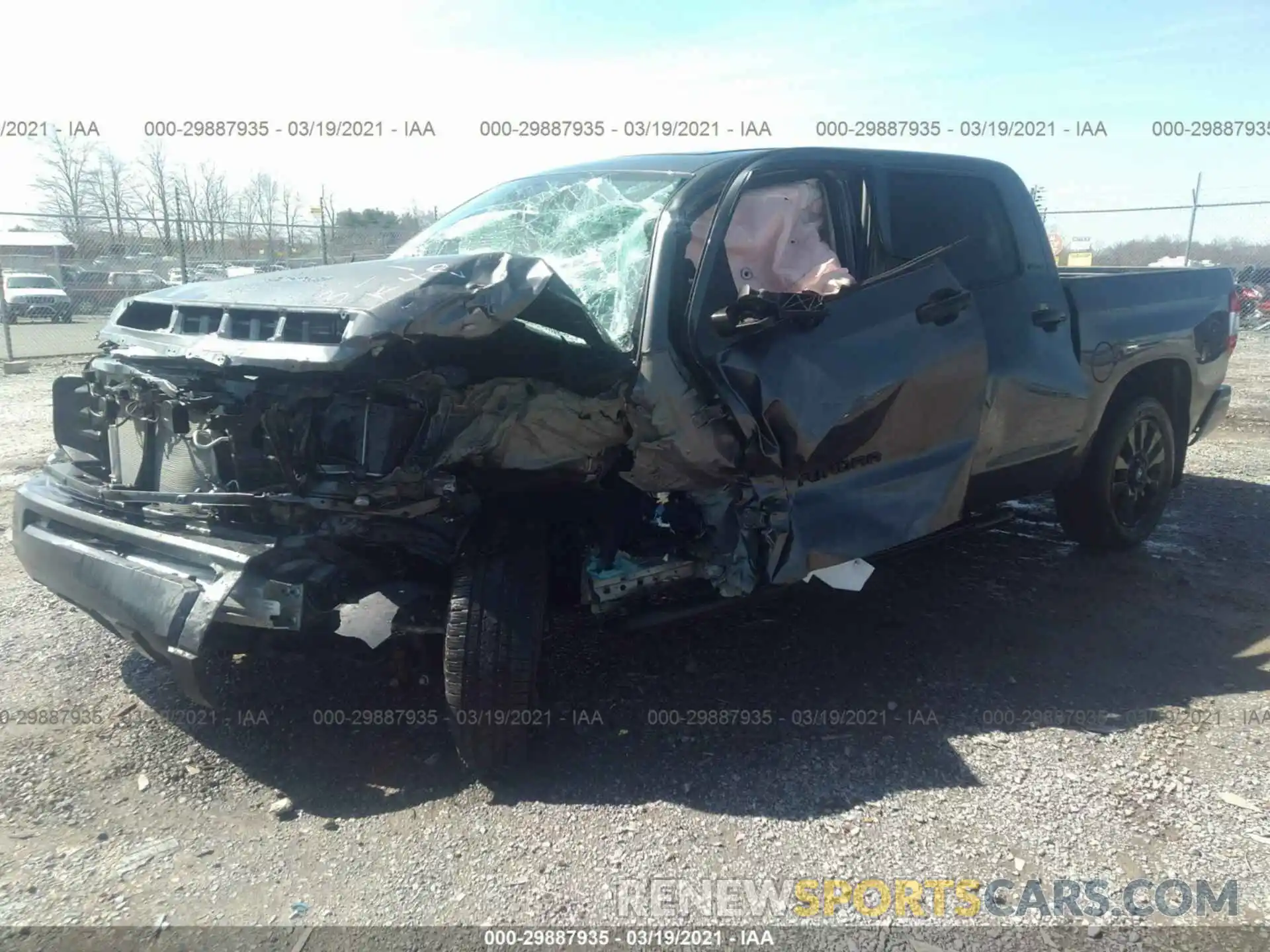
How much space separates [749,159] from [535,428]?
1493 millimetres

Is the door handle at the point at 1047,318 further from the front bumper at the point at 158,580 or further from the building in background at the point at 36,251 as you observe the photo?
the building in background at the point at 36,251

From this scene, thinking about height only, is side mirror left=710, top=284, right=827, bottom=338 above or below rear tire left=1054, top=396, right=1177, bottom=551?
above

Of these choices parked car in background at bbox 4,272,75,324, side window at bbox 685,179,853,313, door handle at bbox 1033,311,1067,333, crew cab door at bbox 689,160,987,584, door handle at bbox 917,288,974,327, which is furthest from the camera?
parked car in background at bbox 4,272,75,324

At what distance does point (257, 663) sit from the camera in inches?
153

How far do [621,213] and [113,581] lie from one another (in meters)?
2.20

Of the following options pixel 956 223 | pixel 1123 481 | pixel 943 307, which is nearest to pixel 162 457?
pixel 943 307

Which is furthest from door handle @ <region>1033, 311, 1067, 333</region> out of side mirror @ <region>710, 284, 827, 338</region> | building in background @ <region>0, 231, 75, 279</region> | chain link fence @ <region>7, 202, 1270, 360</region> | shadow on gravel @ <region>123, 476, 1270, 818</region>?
building in background @ <region>0, 231, 75, 279</region>

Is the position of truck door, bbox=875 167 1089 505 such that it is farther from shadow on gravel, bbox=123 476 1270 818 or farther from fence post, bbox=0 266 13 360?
fence post, bbox=0 266 13 360

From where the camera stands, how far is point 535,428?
2.98m

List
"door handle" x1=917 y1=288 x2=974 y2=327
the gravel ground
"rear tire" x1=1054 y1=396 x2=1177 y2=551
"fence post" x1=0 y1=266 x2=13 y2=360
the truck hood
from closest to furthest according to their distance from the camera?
the gravel ground → the truck hood → "door handle" x1=917 y1=288 x2=974 y2=327 → "rear tire" x1=1054 y1=396 x2=1177 y2=551 → "fence post" x1=0 y1=266 x2=13 y2=360

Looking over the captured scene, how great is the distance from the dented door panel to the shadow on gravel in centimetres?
59

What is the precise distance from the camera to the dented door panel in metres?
3.36

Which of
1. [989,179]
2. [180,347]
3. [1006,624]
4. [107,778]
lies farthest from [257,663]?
[989,179]

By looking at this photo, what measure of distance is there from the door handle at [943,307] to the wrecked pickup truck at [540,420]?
1 centimetres
